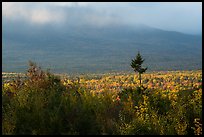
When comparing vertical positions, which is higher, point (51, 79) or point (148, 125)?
point (51, 79)

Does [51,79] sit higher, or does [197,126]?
[51,79]

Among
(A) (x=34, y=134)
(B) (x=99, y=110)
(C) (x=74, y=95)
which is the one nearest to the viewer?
(A) (x=34, y=134)

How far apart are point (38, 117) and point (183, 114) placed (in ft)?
10.9

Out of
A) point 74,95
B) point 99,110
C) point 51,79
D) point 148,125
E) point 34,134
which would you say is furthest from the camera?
point 51,79

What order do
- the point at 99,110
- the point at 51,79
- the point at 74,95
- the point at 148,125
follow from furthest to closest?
the point at 51,79 → the point at 74,95 → the point at 99,110 → the point at 148,125

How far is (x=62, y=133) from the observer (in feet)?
29.8

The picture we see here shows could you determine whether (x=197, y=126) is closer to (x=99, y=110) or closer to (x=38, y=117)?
(x=99, y=110)

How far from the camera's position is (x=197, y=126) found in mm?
9164

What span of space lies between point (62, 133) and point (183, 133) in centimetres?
252

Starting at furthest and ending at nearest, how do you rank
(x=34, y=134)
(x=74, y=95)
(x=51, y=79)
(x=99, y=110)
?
(x=51, y=79) → (x=74, y=95) → (x=99, y=110) → (x=34, y=134)

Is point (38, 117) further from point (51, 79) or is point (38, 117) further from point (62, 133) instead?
Result: point (51, 79)

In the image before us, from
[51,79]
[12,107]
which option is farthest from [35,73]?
[12,107]

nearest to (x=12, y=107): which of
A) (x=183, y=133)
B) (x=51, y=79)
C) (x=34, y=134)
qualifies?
(x=34, y=134)

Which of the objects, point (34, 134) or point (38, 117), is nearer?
point (34, 134)
